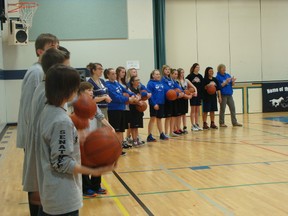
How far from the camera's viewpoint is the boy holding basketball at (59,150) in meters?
2.28

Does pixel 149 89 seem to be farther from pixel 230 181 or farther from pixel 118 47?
pixel 118 47

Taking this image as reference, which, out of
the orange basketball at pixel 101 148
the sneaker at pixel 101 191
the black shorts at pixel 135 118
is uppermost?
the orange basketball at pixel 101 148

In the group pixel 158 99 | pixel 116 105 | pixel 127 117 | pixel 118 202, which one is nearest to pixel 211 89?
pixel 158 99

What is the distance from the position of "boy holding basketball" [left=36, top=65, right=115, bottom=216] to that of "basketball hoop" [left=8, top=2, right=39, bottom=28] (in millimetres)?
11707

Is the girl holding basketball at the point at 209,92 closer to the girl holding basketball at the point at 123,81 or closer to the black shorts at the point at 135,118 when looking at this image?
the black shorts at the point at 135,118

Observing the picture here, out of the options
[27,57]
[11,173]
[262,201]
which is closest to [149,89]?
[11,173]

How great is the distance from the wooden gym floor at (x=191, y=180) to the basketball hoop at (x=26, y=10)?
5.63m

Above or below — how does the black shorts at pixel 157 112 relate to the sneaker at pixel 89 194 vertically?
above

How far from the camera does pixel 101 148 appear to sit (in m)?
2.64

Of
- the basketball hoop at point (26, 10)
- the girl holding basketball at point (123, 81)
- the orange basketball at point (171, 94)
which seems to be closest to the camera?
the girl holding basketball at point (123, 81)

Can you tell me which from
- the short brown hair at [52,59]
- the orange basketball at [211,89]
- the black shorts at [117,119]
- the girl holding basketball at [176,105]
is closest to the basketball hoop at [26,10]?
the girl holding basketball at [176,105]

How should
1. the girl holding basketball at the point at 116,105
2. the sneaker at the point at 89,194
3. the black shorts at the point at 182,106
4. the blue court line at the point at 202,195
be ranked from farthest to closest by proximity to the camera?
the black shorts at the point at 182,106 < the girl holding basketball at the point at 116,105 < the sneaker at the point at 89,194 < the blue court line at the point at 202,195

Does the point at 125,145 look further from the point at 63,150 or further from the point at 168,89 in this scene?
the point at 63,150

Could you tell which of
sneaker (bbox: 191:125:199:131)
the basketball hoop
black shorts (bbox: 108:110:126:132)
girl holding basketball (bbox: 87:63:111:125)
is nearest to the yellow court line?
girl holding basketball (bbox: 87:63:111:125)
